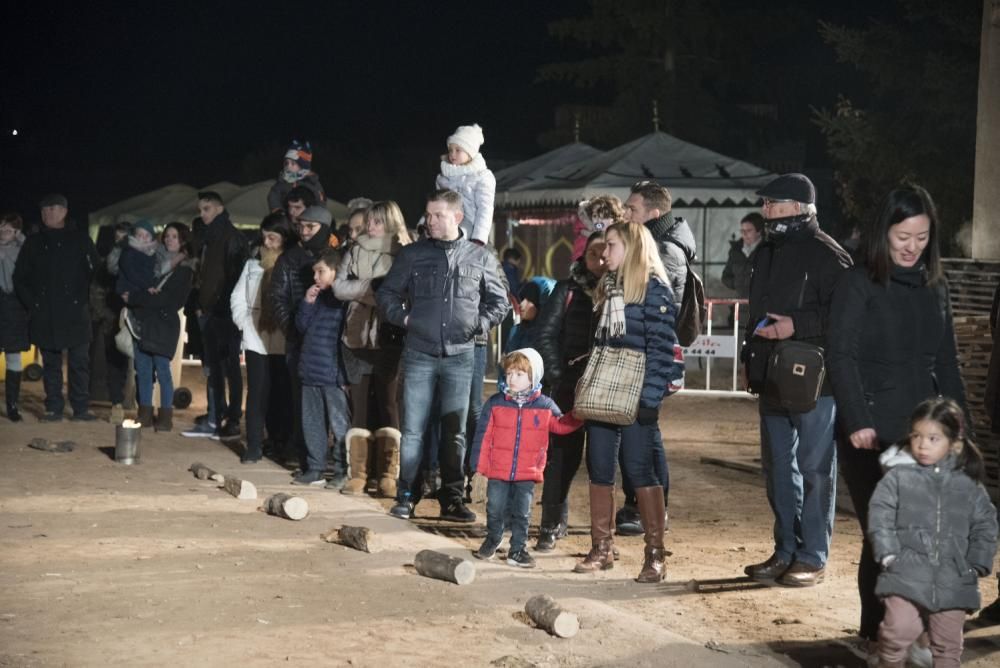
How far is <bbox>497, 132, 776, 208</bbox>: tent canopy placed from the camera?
24.8m

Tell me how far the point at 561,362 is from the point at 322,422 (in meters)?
2.90

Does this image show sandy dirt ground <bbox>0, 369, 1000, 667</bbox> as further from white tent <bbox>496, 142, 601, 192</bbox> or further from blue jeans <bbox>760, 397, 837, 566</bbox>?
white tent <bbox>496, 142, 601, 192</bbox>

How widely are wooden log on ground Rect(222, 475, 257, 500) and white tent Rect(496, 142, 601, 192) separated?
55.2 ft

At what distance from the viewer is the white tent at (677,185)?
24.9 meters

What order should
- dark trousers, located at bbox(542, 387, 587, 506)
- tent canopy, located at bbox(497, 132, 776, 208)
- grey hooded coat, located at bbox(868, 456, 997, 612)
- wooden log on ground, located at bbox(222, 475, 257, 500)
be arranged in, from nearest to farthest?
grey hooded coat, located at bbox(868, 456, 997, 612)
dark trousers, located at bbox(542, 387, 587, 506)
wooden log on ground, located at bbox(222, 475, 257, 500)
tent canopy, located at bbox(497, 132, 776, 208)

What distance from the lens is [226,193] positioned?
32.5 metres

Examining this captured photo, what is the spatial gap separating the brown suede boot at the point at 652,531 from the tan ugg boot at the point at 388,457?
10.6 ft

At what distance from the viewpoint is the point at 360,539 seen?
876 centimetres

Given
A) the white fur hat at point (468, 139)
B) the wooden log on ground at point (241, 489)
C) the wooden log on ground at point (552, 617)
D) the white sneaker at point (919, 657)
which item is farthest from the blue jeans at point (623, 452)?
the white fur hat at point (468, 139)

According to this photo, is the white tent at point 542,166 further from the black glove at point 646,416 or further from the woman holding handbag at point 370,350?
the black glove at point 646,416

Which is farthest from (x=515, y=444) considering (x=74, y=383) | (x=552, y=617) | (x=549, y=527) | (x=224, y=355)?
(x=74, y=383)

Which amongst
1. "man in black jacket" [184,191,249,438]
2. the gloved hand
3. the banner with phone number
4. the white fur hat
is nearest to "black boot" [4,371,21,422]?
"man in black jacket" [184,191,249,438]

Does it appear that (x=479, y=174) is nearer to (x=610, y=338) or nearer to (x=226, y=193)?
(x=610, y=338)

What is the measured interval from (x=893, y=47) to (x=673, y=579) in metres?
26.0
